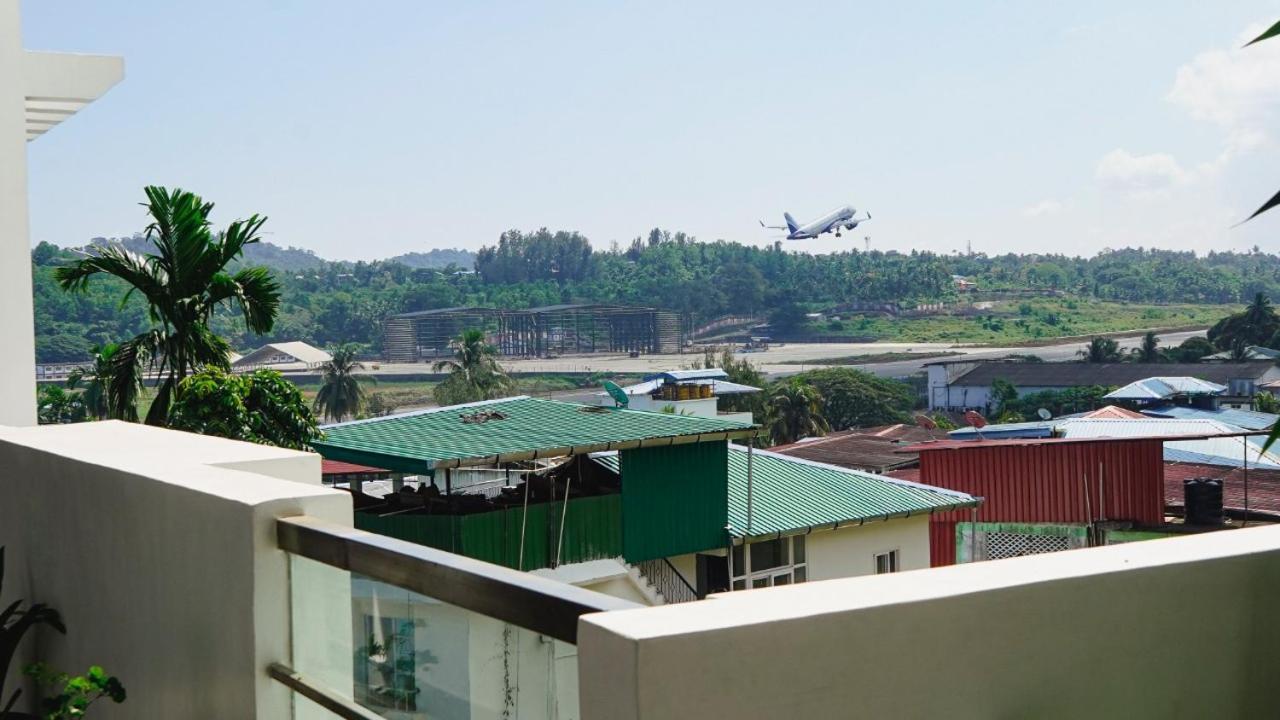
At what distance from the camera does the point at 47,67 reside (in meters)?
6.17

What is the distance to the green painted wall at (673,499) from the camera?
19547mm

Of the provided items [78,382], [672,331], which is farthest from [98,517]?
[672,331]

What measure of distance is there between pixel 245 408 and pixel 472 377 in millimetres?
71415

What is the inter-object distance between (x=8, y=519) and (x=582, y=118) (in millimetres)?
131299

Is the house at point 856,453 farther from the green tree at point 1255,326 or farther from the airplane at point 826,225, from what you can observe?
the airplane at point 826,225

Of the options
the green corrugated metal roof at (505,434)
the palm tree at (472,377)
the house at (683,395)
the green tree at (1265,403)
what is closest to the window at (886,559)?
the green corrugated metal roof at (505,434)

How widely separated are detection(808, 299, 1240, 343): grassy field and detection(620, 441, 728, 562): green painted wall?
283ft

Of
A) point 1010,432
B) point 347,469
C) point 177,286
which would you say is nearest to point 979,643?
point 177,286

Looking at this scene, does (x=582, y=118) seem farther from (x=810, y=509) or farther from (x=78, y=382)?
(x=810, y=509)

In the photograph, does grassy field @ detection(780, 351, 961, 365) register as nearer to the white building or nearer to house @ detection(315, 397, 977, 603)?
house @ detection(315, 397, 977, 603)

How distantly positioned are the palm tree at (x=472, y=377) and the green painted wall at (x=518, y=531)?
59.2 meters

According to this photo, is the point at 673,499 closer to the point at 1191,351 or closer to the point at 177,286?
the point at 177,286

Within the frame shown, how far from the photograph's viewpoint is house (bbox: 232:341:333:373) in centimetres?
7831

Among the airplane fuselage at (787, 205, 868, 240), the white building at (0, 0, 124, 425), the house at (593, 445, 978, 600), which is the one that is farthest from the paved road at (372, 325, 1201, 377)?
the white building at (0, 0, 124, 425)
